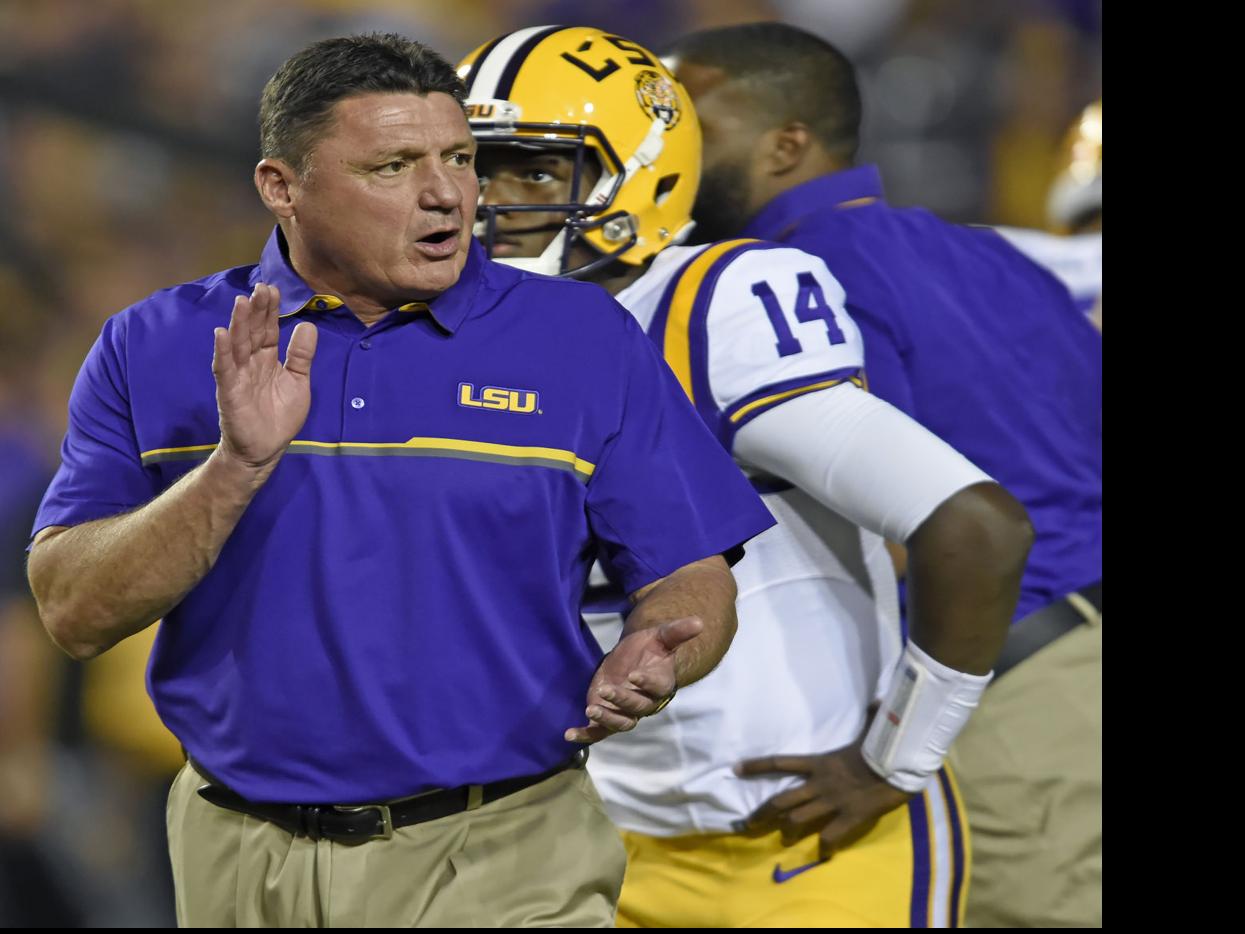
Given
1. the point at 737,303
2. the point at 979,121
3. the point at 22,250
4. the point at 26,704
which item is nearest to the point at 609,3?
the point at 979,121

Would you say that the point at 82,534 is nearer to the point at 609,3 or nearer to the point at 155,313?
the point at 155,313

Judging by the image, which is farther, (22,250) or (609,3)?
(609,3)

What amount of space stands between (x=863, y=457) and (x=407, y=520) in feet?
2.30

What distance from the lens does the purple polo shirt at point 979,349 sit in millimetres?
2553

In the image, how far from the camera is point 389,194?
6.15 ft

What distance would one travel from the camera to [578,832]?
6.32 feet

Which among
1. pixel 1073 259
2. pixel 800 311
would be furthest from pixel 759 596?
pixel 1073 259

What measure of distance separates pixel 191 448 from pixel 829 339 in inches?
36.8

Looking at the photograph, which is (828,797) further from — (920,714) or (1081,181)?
(1081,181)

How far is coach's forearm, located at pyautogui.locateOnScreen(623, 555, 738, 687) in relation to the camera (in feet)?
5.68

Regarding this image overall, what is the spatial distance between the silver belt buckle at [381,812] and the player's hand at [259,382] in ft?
1.48

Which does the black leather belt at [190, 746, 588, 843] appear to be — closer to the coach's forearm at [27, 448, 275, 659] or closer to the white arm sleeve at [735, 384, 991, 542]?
the coach's forearm at [27, 448, 275, 659]

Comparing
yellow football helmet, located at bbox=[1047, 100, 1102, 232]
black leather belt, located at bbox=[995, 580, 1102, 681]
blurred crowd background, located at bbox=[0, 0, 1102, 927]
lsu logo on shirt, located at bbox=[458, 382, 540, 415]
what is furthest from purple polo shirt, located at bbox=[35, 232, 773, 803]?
yellow football helmet, located at bbox=[1047, 100, 1102, 232]

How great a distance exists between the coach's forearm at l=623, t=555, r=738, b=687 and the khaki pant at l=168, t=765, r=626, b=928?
30cm
